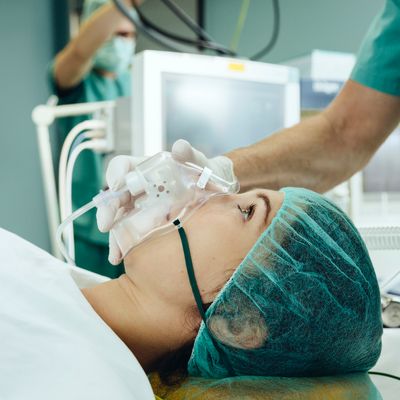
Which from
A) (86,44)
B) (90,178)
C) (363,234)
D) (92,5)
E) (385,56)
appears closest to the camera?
(363,234)

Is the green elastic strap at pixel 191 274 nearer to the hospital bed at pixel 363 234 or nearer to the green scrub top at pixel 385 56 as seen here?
the hospital bed at pixel 363 234

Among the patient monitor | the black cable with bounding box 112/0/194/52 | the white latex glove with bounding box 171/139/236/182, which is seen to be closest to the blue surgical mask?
the black cable with bounding box 112/0/194/52

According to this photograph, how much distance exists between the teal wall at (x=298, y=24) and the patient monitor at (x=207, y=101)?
1.37 metres

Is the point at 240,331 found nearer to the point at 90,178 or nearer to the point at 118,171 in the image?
the point at 118,171

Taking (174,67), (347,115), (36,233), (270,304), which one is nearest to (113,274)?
(174,67)

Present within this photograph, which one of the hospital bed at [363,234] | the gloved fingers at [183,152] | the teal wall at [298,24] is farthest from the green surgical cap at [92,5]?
the gloved fingers at [183,152]

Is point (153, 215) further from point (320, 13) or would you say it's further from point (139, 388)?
point (320, 13)

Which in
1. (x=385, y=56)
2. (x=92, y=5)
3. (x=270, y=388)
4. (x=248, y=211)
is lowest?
(x=270, y=388)

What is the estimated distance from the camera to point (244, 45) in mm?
3828

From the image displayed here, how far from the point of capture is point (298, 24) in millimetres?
3373

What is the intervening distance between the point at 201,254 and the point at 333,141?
0.70 metres

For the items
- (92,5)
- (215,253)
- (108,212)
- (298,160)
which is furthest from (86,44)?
(215,253)

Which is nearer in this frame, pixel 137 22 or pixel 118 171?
pixel 118 171

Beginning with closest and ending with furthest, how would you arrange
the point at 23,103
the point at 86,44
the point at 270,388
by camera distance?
the point at 270,388, the point at 86,44, the point at 23,103
